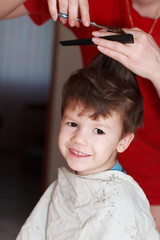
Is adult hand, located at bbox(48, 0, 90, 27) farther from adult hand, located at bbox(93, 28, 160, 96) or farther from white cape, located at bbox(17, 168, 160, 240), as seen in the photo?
white cape, located at bbox(17, 168, 160, 240)

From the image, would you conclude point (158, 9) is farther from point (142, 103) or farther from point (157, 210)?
point (157, 210)

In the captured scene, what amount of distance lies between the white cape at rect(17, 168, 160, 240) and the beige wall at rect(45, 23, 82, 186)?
1.57 metres

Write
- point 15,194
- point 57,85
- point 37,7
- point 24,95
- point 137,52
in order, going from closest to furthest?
point 137,52
point 37,7
point 57,85
point 15,194
point 24,95

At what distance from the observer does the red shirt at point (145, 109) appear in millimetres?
1275

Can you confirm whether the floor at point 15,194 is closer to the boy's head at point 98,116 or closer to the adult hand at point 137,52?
the boy's head at point 98,116

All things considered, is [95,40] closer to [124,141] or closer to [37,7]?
[124,141]

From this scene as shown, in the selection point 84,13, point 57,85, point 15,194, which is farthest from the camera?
point 15,194

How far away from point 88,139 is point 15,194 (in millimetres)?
2586

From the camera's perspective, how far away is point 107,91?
3.69ft

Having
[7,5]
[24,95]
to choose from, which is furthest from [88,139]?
[24,95]

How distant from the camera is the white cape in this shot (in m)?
1.04

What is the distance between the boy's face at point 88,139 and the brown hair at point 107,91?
24 millimetres

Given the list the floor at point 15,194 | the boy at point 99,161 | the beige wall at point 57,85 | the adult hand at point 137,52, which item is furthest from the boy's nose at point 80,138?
the beige wall at point 57,85

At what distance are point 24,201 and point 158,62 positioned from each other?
2.55 metres
